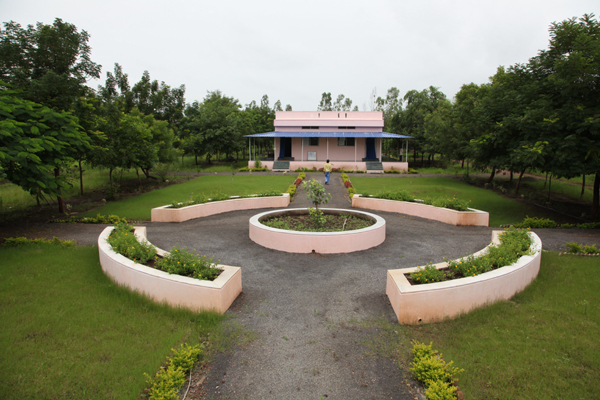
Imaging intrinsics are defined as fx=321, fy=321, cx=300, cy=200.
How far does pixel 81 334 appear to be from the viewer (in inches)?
167

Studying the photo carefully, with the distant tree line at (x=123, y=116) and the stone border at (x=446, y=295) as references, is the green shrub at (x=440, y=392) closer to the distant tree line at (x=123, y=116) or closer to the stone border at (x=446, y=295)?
the stone border at (x=446, y=295)

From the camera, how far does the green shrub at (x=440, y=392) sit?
125 inches

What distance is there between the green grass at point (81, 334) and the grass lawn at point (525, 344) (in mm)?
2809

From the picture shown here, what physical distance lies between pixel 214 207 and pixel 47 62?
9016 mm

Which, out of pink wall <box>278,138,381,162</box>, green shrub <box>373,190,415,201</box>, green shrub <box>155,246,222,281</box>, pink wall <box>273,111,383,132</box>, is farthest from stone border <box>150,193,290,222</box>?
pink wall <box>273,111,383,132</box>

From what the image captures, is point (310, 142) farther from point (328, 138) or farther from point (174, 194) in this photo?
point (174, 194)

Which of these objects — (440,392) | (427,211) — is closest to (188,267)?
(440,392)

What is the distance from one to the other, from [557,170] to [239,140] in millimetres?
28993

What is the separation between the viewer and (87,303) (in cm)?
508

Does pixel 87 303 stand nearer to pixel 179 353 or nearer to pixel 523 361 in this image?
pixel 179 353

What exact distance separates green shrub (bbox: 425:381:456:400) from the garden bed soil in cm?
564

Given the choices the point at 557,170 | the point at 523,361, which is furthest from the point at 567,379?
the point at 557,170

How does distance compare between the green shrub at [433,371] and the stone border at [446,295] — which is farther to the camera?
the stone border at [446,295]

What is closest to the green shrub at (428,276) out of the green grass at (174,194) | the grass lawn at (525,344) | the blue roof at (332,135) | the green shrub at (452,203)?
the grass lawn at (525,344)
